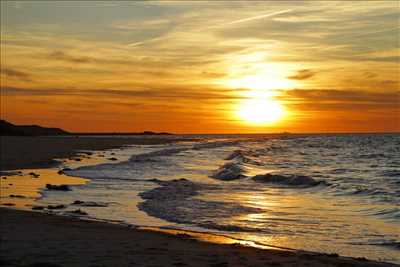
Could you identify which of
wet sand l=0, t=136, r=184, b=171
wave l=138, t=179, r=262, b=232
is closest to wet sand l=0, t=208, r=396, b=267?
wave l=138, t=179, r=262, b=232

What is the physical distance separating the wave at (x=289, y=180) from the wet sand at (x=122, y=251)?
629 inches

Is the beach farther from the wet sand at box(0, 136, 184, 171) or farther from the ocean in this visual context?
the wet sand at box(0, 136, 184, 171)

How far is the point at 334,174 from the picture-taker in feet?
111

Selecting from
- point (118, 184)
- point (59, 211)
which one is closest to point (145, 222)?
point (59, 211)

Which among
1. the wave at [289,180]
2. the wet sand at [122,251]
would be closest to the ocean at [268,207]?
the wave at [289,180]

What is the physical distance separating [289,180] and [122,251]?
19.6 m

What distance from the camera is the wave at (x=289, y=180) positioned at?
27.9 m

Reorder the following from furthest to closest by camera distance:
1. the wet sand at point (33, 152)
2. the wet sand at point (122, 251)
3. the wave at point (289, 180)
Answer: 1. the wet sand at point (33, 152)
2. the wave at point (289, 180)
3. the wet sand at point (122, 251)

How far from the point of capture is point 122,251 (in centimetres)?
1059

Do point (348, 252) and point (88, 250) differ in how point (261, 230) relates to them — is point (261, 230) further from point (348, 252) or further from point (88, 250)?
point (88, 250)

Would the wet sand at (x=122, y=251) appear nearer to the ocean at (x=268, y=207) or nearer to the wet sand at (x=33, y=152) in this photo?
the ocean at (x=268, y=207)

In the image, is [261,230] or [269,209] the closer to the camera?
[261,230]

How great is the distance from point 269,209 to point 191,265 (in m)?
8.93

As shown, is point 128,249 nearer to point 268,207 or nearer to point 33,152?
point 268,207
